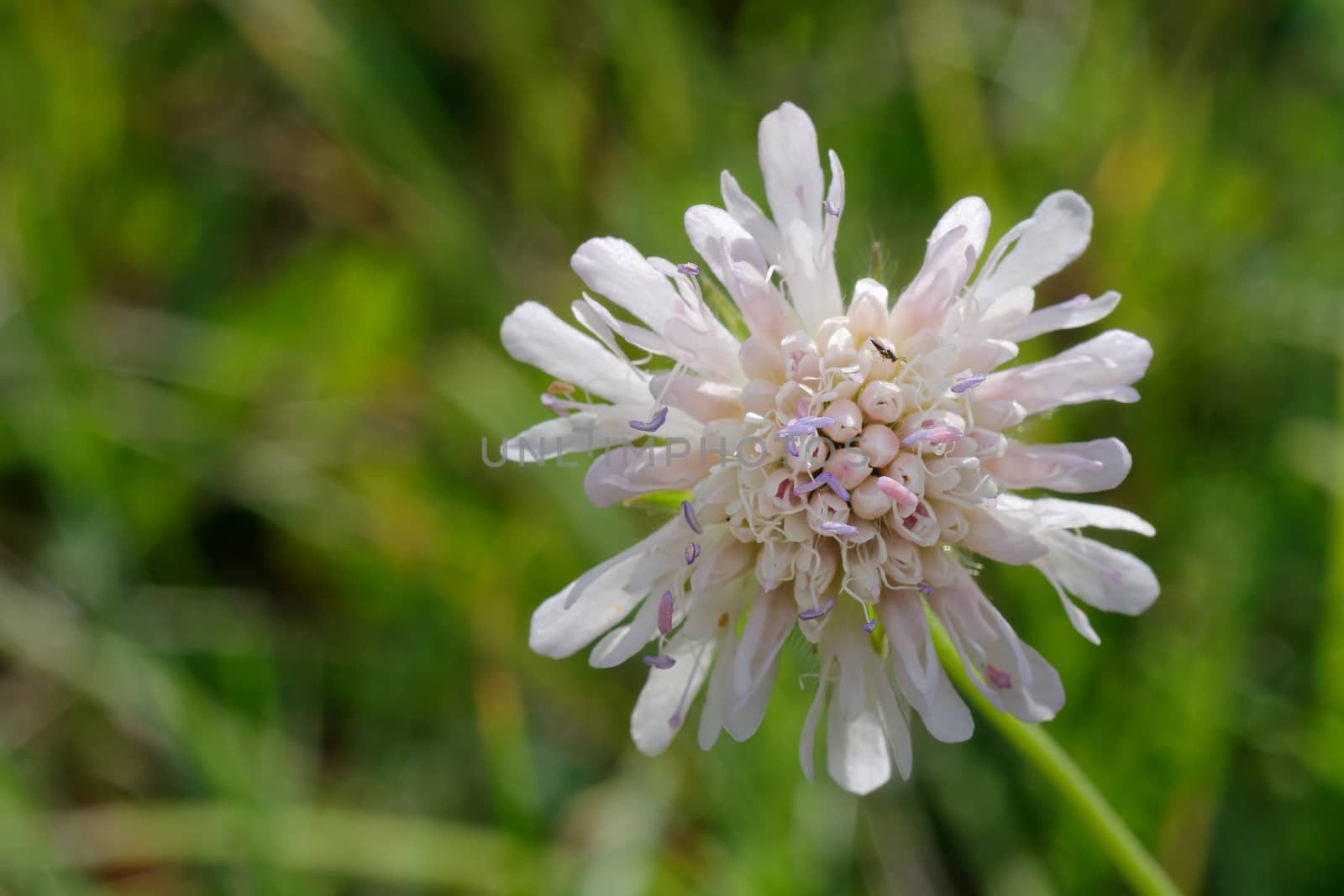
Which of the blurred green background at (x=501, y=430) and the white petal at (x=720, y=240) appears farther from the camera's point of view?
the blurred green background at (x=501, y=430)

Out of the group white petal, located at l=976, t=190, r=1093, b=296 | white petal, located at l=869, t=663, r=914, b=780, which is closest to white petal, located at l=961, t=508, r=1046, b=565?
white petal, located at l=869, t=663, r=914, b=780

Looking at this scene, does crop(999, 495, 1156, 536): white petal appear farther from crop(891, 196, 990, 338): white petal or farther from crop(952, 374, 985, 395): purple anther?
crop(891, 196, 990, 338): white petal

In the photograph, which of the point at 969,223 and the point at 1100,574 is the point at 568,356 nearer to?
the point at 969,223

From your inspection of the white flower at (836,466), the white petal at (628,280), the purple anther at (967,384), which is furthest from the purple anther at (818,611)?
the white petal at (628,280)

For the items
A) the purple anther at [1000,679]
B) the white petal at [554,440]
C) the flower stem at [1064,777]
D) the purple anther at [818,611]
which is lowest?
the flower stem at [1064,777]

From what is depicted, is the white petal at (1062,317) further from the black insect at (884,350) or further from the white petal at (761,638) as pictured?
the white petal at (761,638)

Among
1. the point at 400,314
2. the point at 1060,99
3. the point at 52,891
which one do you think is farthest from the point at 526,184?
the point at 52,891
